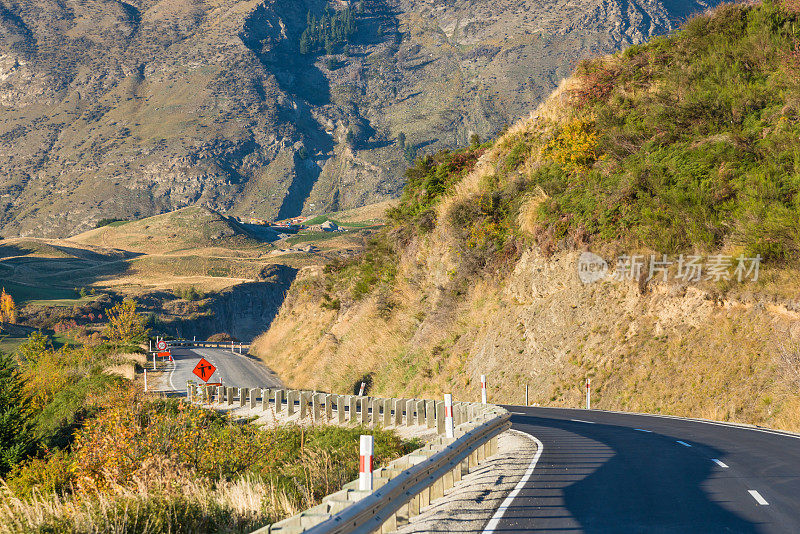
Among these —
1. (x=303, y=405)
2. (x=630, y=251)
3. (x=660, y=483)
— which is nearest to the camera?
(x=660, y=483)

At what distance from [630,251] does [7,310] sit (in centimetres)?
9998

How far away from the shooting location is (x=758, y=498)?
9891mm

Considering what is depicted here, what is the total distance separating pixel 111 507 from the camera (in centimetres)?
876

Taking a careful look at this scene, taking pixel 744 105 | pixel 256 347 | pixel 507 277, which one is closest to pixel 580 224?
pixel 507 277

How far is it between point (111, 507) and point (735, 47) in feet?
99.7

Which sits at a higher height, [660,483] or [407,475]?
[407,475]

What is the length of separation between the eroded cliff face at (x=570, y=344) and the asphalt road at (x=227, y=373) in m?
3.25

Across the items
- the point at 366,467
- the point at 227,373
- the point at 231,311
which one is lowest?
the point at 227,373

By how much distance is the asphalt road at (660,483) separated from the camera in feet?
28.3

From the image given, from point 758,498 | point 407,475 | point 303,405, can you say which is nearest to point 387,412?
point 303,405

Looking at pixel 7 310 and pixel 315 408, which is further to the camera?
pixel 7 310

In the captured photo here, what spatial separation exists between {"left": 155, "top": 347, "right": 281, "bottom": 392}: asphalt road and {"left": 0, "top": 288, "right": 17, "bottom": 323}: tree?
171 feet

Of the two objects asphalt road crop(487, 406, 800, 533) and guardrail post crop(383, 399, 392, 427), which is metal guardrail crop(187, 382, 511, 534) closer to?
guardrail post crop(383, 399, 392, 427)

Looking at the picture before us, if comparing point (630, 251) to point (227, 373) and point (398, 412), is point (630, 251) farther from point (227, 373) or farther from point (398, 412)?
point (227, 373)
